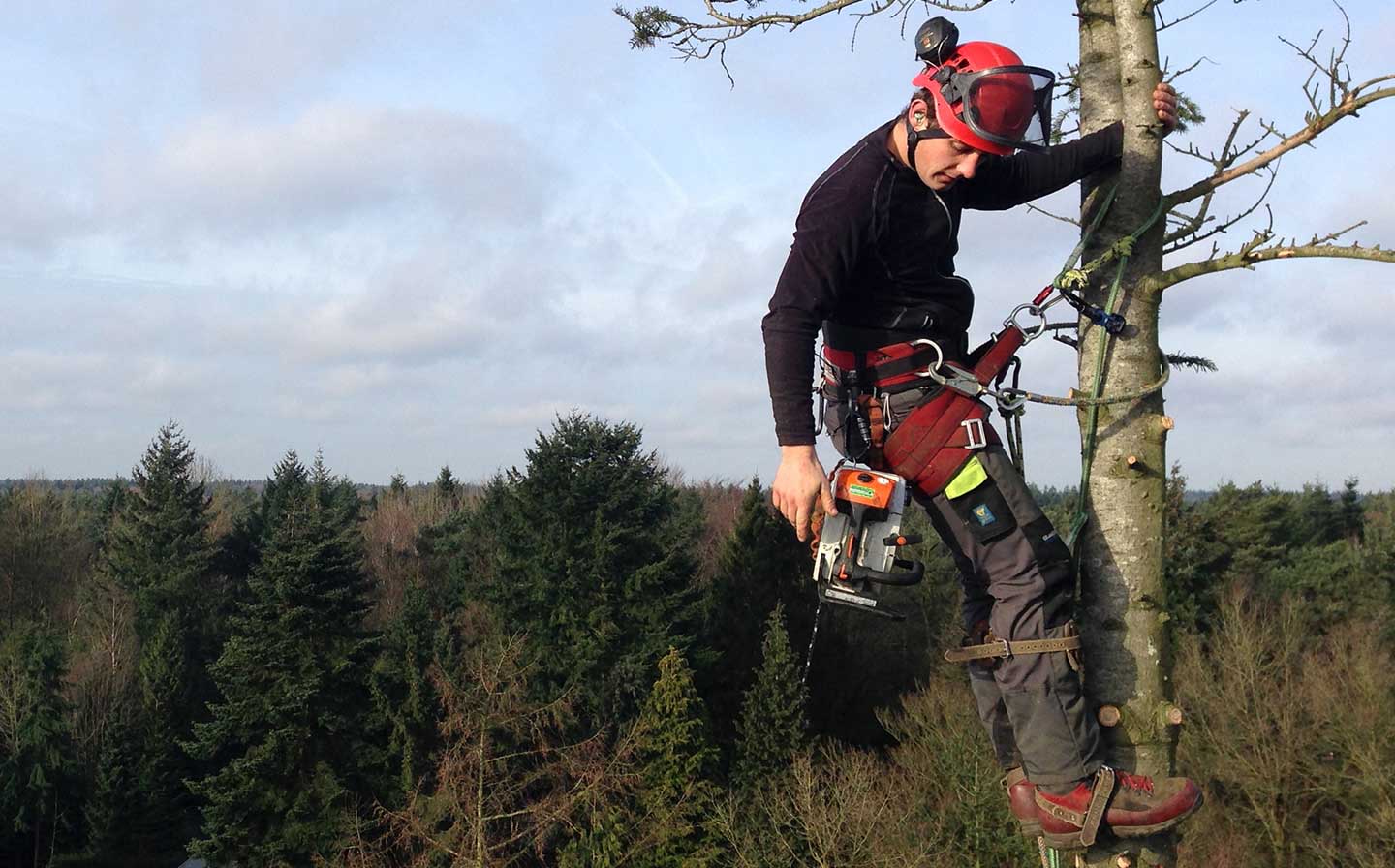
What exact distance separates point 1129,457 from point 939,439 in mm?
652

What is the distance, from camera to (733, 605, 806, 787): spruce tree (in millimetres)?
30344

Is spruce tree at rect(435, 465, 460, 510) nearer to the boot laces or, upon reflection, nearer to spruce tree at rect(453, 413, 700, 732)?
spruce tree at rect(453, 413, 700, 732)

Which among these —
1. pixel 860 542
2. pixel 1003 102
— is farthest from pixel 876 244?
pixel 860 542

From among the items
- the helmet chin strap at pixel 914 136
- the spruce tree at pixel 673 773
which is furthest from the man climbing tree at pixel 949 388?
the spruce tree at pixel 673 773

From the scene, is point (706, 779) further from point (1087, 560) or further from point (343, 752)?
point (1087, 560)

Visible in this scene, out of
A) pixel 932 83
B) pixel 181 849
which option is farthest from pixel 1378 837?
pixel 181 849

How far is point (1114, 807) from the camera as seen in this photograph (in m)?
3.82

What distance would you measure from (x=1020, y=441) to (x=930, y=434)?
46 centimetres

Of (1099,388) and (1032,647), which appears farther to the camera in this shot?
(1099,388)

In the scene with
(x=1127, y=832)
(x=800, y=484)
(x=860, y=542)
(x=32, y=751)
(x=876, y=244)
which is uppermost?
(x=876, y=244)

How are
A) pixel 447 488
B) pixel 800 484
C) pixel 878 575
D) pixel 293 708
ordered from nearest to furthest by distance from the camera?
1. pixel 800 484
2. pixel 878 575
3. pixel 293 708
4. pixel 447 488

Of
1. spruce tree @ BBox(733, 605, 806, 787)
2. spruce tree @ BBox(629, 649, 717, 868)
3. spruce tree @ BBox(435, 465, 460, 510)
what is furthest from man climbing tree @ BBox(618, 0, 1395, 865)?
spruce tree @ BBox(435, 465, 460, 510)

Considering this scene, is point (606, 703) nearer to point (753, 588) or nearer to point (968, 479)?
point (753, 588)

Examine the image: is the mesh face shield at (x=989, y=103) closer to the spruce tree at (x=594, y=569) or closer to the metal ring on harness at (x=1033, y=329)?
the metal ring on harness at (x=1033, y=329)
